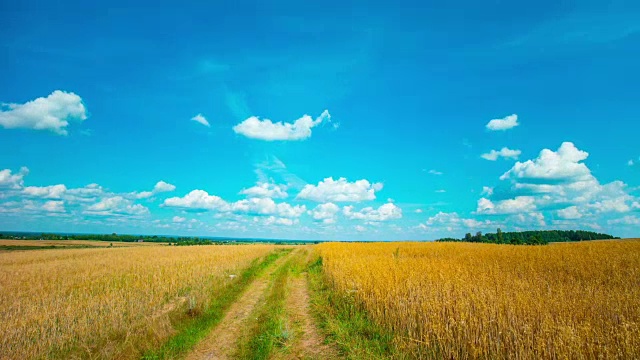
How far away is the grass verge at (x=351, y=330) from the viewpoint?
7.40 metres

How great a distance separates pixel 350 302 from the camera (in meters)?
11.4

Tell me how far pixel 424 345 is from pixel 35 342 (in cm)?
1034

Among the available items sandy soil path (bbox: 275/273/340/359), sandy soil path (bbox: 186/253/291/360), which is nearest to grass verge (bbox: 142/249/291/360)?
sandy soil path (bbox: 186/253/291/360)

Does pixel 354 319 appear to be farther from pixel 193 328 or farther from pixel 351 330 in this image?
pixel 193 328

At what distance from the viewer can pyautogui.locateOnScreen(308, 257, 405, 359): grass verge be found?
7.40 metres

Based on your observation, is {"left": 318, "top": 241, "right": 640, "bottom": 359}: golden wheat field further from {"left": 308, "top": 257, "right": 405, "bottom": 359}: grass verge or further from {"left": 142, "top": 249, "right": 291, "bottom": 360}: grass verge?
{"left": 142, "top": 249, "right": 291, "bottom": 360}: grass verge

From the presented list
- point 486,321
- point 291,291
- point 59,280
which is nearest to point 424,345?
point 486,321

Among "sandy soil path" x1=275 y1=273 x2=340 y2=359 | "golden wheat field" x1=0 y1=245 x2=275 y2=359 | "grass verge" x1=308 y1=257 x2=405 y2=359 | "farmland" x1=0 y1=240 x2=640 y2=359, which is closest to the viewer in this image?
"farmland" x1=0 y1=240 x2=640 y2=359

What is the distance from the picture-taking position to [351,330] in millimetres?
8930

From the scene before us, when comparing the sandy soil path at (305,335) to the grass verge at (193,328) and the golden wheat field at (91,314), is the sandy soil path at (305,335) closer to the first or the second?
the grass verge at (193,328)

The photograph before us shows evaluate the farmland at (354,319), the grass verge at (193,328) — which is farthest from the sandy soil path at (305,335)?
the grass verge at (193,328)

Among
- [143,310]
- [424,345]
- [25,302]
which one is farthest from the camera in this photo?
[25,302]

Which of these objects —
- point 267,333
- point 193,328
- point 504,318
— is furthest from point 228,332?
point 504,318

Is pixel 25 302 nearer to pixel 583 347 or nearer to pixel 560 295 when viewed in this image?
pixel 583 347
